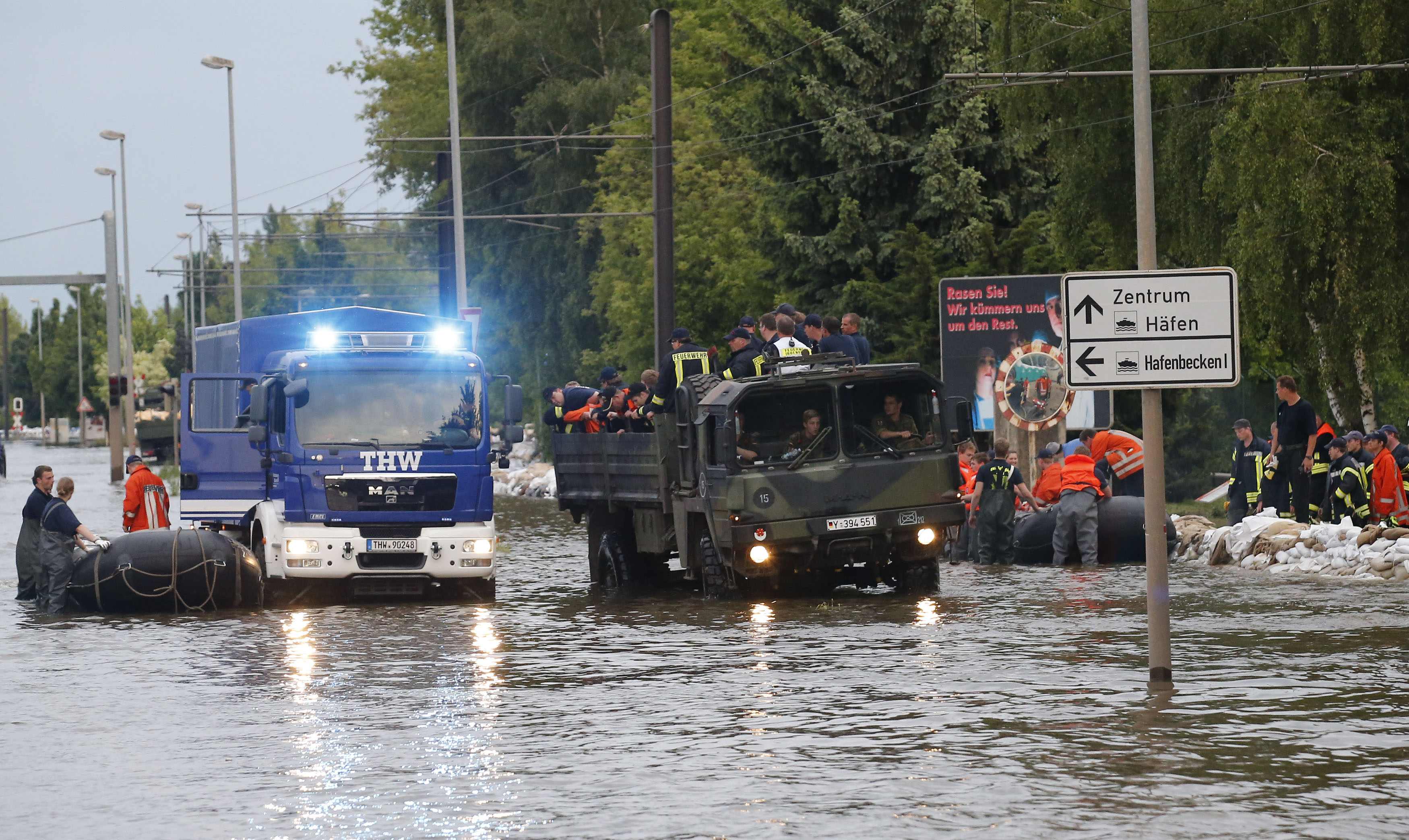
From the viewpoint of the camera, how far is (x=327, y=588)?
2144cm

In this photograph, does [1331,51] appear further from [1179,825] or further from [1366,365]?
[1179,825]

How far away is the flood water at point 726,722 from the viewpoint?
901cm

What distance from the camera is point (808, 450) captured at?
19328 mm

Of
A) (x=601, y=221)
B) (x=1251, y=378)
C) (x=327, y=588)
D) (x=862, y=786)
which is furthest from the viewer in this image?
(x=601, y=221)

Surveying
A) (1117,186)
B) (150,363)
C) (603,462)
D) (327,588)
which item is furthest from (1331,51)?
(150,363)

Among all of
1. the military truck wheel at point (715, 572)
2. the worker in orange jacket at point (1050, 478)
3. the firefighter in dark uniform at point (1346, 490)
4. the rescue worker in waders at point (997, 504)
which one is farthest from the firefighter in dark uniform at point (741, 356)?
the firefighter in dark uniform at point (1346, 490)

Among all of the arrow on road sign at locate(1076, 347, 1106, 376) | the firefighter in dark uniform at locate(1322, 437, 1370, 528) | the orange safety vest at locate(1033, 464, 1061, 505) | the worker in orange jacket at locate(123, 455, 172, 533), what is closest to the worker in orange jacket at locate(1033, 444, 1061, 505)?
the orange safety vest at locate(1033, 464, 1061, 505)

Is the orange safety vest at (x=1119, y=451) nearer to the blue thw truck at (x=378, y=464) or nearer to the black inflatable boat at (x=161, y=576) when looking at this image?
the blue thw truck at (x=378, y=464)

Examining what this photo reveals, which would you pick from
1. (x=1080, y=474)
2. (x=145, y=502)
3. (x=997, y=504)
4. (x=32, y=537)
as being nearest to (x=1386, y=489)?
(x=1080, y=474)

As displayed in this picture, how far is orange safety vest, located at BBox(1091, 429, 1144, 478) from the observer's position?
25203mm

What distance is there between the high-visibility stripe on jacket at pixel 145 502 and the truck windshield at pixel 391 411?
4770 millimetres

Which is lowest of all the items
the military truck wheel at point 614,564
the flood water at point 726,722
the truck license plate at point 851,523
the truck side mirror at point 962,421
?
the flood water at point 726,722

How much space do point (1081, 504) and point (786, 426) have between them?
5.65 meters

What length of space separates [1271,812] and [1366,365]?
20207 mm
